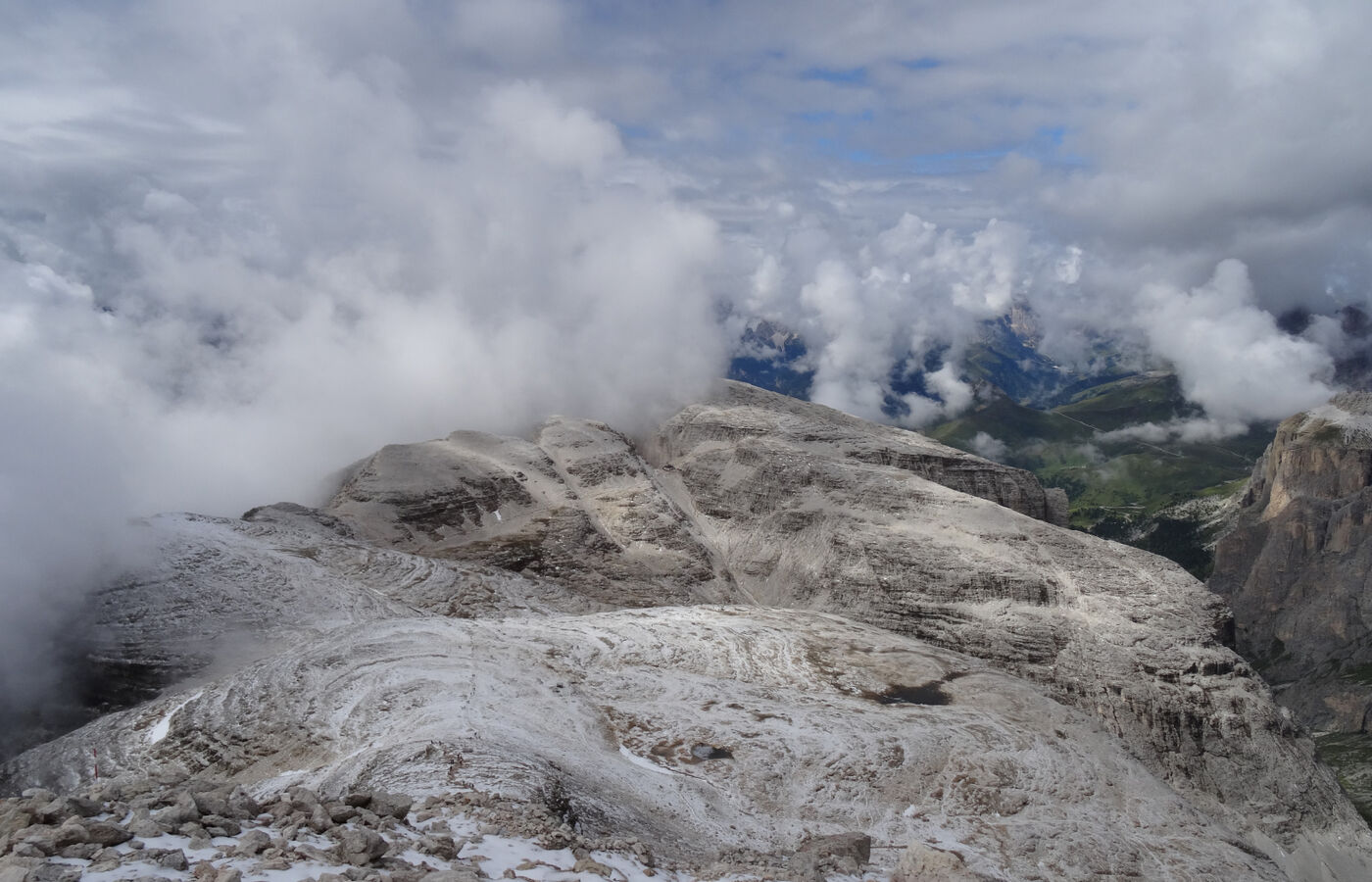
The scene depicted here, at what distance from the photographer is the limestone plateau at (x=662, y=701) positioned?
23.0 meters

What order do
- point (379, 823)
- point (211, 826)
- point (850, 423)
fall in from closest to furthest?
point (211, 826)
point (379, 823)
point (850, 423)

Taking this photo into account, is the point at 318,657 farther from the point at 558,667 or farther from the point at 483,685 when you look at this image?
the point at 558,667

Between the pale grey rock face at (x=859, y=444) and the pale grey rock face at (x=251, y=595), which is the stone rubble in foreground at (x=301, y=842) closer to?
the pale grey rock face at (x=251, y=595)

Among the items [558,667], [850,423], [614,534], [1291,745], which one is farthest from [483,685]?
[850,423]

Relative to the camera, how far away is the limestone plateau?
22984mm

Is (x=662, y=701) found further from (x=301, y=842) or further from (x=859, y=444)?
(x=859, y=444)

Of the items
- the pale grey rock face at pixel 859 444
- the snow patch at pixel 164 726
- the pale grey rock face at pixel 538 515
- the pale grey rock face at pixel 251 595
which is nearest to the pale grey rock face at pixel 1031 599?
the pale grey rock face at pixel 859 444

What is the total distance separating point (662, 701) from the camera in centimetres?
4766

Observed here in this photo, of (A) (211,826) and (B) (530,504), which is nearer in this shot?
(A) (211,826)

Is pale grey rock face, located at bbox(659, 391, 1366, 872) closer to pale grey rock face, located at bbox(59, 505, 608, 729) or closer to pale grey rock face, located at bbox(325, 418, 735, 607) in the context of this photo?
pale grey rock face, located at bbox(325, 418, 735, 607)

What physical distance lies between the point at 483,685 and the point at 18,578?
1164 inches

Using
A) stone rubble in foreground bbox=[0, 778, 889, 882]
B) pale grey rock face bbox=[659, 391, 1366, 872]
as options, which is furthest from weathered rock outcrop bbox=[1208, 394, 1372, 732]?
stone rubble in foreground bbox=[0, 778, 889, 882]

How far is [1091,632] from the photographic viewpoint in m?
69.0

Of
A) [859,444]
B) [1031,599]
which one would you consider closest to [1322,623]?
[859,444]
